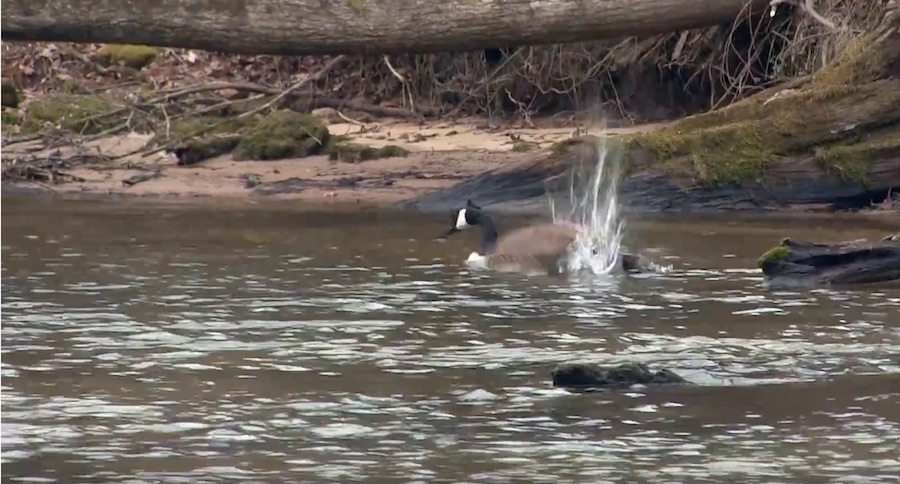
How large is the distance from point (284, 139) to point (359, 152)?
28.5 inches

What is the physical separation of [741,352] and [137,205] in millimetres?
8766

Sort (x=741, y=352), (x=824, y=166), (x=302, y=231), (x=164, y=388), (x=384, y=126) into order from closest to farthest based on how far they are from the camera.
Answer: (x=164, y=388)
(x=741, y=352)
(x=302, y=231)
(x=824, y=166)
(x=384, y=126)

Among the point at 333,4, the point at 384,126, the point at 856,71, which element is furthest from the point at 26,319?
the point at 384,126

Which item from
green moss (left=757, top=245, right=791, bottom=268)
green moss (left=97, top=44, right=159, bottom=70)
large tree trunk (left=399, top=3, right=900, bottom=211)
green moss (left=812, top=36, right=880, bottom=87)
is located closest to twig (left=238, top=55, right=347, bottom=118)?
green moss (left=97, top=44, right=159, bottom=70)

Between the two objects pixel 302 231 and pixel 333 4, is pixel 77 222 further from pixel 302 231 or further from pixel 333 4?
pixel 333 4

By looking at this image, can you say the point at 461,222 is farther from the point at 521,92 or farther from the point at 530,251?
the point at 521,92

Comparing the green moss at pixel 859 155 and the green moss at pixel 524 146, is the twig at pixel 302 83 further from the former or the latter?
the green moss at pixel 859 155

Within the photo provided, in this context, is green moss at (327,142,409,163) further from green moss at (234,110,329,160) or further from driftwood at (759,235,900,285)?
driftwood at (759,235,900,285)

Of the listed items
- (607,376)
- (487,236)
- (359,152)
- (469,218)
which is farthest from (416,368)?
(359,152)

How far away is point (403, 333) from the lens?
942cm

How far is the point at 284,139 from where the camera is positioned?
59.5ft

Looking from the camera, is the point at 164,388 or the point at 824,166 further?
the point at 824,166

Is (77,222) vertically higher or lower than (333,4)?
lower

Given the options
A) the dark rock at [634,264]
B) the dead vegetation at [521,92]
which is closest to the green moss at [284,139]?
the dead vegetation at [521,92]
